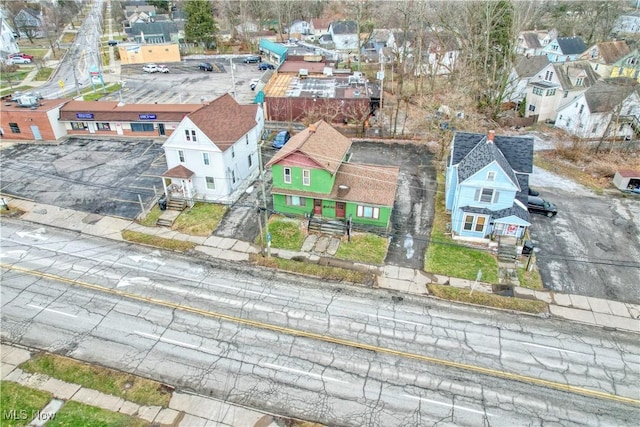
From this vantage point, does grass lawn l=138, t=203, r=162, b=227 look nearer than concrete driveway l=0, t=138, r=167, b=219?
Yes

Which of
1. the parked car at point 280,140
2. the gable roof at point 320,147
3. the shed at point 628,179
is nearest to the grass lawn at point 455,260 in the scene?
the gable roof at point 320,147

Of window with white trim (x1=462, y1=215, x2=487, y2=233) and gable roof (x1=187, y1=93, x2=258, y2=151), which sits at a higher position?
gable roof (x1=187, y1=93, x2=258, y2=151)

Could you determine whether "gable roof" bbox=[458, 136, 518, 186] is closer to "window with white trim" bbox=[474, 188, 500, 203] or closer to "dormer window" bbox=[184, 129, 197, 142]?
"window with white trim" bbox=[474, 188, 500, 203]

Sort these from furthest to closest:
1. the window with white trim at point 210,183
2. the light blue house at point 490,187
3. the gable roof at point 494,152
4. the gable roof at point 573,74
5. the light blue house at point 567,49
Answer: the light blue house at point 567,49
the gable roof at point 573,74
the window with white trim at point 210,183
the gable roof at point 494,152
the light blue house at point 490,187

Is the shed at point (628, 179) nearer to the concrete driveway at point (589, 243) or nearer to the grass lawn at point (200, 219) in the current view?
the concrete driveway at point (589, 243)

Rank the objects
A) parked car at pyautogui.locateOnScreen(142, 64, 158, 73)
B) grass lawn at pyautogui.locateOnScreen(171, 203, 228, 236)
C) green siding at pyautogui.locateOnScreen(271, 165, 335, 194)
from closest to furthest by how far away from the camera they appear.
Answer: green siding at pyautogui.locateOnScreen(271, 165, 335, 194) < grass lawn at pyautogui.locateOnScreen(171, 203, 228, 236) < parked car at pyautogui.locateOnScreen(142, 64, 158, 73)

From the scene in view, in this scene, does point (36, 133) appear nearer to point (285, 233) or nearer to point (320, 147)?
point (285, 233)

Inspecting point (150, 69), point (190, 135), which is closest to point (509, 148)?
point (190, 135)

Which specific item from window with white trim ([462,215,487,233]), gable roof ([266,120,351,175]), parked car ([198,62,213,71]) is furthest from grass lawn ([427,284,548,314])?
parked car ([198,62,213,71])
